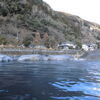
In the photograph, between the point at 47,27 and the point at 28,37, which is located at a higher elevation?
the point at 47,27

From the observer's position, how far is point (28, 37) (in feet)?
200

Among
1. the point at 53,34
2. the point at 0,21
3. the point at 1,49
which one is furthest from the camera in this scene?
the point at 53,34

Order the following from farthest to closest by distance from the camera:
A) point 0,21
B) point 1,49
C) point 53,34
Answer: point 53,34 < point 0,21 < point 1,49

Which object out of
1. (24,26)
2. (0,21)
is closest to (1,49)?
(0,21)

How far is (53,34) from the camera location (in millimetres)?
77125

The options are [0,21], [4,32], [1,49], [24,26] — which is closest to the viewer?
[1,49]

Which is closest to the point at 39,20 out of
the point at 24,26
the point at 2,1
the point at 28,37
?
the point at 24,26

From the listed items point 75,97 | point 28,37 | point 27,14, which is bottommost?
point 75,97

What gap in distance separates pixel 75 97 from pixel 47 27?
236ft

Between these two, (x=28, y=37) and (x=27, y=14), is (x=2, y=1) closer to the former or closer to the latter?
(x=27, y=14)

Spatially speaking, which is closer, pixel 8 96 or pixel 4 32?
pixel 8 96

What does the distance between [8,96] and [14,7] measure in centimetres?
7272

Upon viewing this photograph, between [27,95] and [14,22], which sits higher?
[14,22]

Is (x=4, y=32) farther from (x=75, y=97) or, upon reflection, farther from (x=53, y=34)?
(x=75, y=97)
